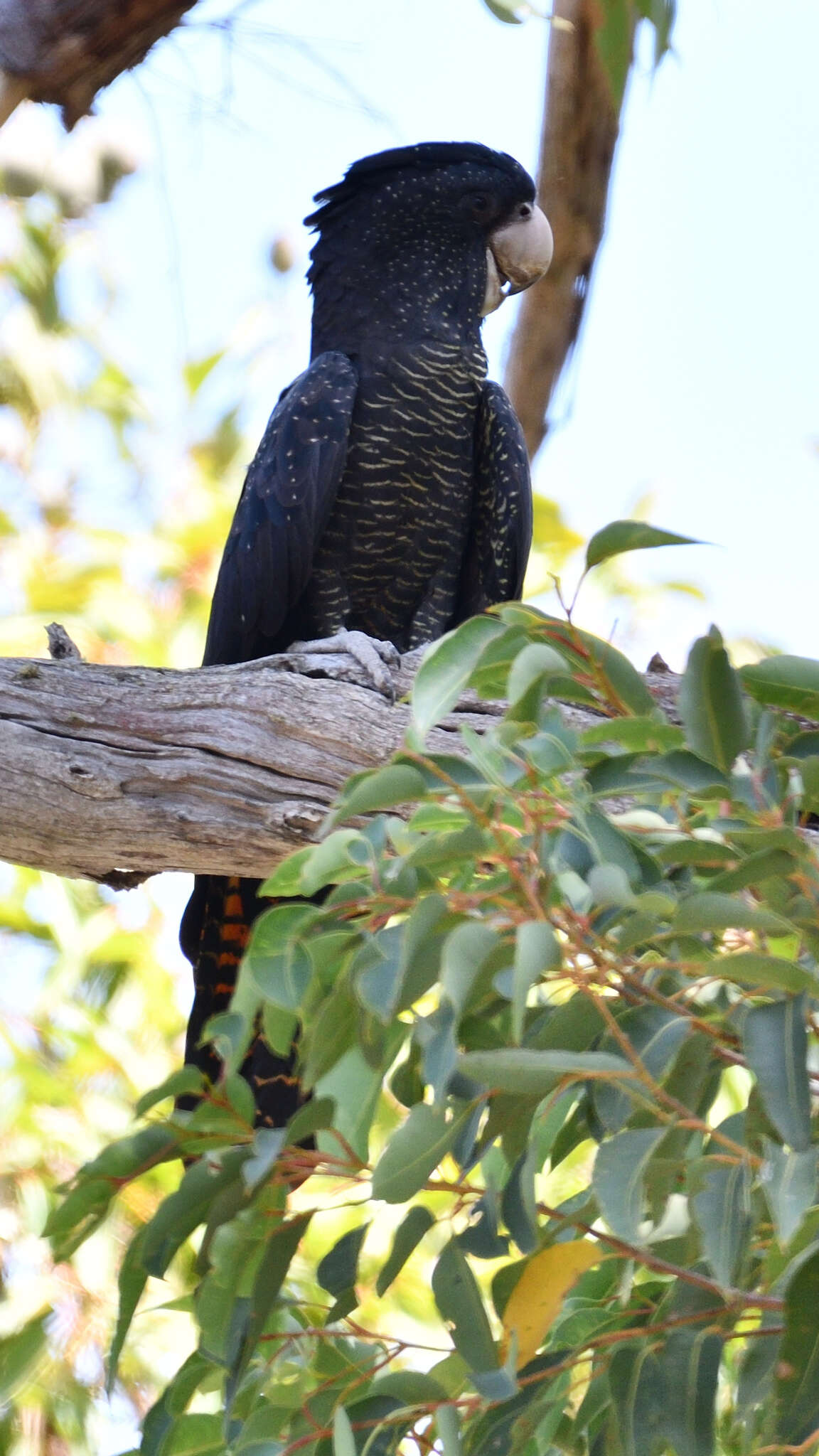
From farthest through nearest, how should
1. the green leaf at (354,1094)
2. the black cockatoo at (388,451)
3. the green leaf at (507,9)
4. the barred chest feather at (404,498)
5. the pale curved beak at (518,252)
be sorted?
the pale curved beak at (518,252) → the barred chest feather at (404,498) → the black cockatoo at (388,451) → the green leaf at (507,9) → the green leaf at (354,1094)

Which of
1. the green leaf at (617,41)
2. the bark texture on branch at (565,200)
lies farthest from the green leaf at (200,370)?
the green leaf at (617,41)

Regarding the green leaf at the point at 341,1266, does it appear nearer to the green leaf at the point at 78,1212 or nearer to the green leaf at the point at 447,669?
the green leaf at the point at 78,1212

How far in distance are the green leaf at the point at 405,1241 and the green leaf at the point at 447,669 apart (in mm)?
392

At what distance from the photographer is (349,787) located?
3.29 feet

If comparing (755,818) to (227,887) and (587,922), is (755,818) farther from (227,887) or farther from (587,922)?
(227,887)

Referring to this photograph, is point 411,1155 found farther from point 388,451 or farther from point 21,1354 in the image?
point 388,451

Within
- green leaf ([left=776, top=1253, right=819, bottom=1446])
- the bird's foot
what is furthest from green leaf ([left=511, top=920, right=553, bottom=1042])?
the bird's foot

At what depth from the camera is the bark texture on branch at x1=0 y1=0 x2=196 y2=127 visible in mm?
1781

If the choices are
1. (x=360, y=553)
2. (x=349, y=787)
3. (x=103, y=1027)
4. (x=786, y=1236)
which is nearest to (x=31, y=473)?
(x=103, y=1027)

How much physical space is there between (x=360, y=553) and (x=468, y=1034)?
1.83m

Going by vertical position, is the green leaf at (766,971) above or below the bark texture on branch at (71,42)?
below

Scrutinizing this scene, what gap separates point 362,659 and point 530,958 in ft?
4.56

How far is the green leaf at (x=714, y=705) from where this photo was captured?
3.16 ft

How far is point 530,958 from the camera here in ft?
2.68
